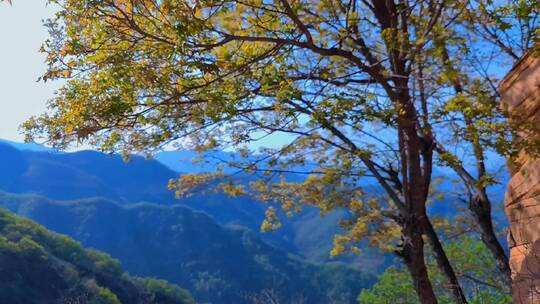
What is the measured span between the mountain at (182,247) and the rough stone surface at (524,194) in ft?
292

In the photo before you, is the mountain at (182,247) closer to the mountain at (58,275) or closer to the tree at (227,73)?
the mountain at (58,275)

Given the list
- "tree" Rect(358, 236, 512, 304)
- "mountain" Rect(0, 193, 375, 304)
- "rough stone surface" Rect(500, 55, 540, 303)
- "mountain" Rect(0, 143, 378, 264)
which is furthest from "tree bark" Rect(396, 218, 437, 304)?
"mountain" Rect(0, 143, 378, 264)

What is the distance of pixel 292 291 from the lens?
309 feet

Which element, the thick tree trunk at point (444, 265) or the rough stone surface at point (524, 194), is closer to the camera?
the rough stone surface at point (524, 194)

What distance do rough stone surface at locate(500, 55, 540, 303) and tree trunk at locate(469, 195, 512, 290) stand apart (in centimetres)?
314

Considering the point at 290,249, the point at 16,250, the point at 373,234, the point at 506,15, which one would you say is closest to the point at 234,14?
the point at 506,15

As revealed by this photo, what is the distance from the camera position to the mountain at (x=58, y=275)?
4288cm

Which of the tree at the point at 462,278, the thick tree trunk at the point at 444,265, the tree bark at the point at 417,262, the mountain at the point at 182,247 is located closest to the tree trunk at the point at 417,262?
the tree bark at the point at 417,262

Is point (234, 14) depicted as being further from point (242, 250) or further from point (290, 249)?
point (290, 249)

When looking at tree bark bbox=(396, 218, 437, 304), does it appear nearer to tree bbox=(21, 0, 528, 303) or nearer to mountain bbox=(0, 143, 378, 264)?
tree bbox=(21, 0, 528, 303)

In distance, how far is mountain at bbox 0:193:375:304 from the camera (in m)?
97.2

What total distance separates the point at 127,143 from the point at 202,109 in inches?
49.0

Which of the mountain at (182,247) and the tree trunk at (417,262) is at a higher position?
the mountain at (182,247)

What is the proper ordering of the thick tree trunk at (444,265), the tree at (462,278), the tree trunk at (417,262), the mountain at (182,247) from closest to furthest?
1. the tree trunk at (417,262)
2. the thick tree trunk at (444,265)
3. the tree at (462,278)
4. the mountain at (182,247)
